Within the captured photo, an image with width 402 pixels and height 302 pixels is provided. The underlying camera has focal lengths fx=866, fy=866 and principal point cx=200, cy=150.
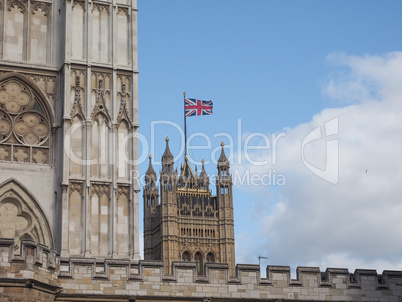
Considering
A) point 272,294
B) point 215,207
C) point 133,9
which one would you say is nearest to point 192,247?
point 215,207

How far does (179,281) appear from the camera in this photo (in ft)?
63.2

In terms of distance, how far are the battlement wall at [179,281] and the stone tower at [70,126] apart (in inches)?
273

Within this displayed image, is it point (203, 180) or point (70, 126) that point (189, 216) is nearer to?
point (203, 180)

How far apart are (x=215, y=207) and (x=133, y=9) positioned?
3683 inches

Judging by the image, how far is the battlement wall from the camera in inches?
701

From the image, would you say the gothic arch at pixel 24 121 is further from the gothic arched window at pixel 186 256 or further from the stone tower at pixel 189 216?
the gothic arched window at pixel 186 256

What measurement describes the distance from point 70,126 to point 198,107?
4413 centimetres

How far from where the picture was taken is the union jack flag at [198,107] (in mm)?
70531

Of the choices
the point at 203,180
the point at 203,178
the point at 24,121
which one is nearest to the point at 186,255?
the point at 203,180

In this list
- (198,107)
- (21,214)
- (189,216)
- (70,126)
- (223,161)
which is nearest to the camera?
(21,214)

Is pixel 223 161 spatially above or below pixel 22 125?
above

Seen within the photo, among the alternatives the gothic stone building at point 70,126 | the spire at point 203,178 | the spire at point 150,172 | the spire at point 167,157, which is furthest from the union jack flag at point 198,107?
the spire at point 203,178

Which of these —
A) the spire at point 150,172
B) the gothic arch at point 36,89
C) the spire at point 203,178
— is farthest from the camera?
the spire at point 203,178

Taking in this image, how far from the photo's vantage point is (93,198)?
87.9 feet
